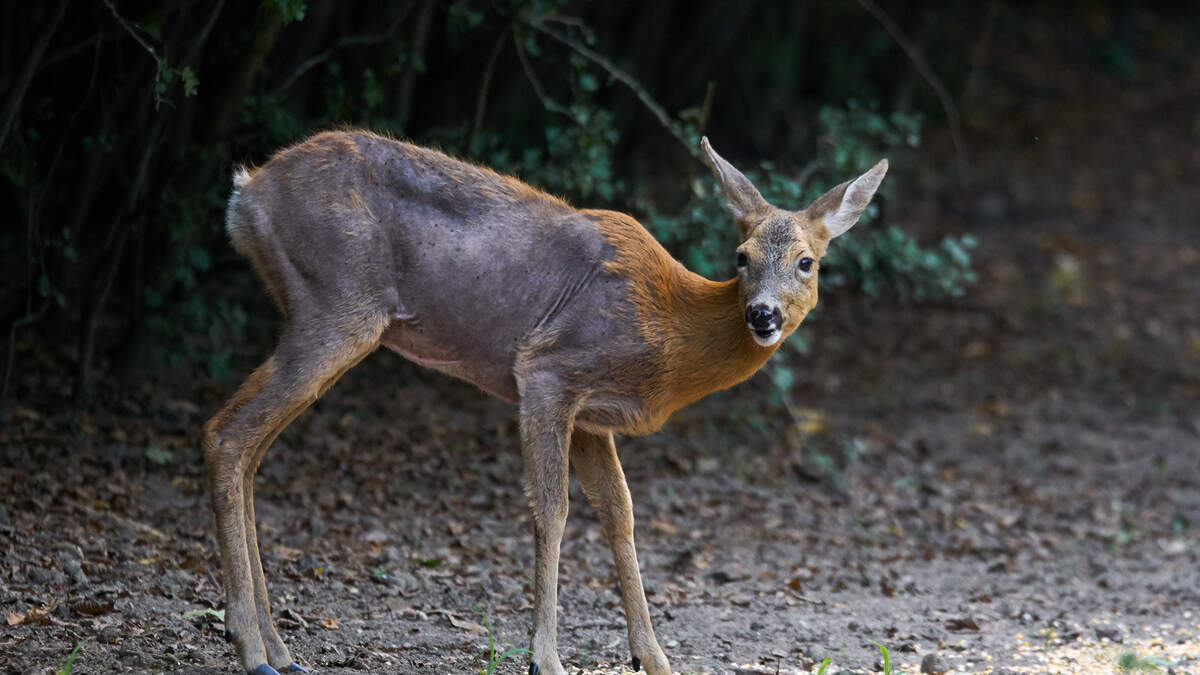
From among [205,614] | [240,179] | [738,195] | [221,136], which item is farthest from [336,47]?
[205,614]

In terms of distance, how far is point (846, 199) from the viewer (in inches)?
210

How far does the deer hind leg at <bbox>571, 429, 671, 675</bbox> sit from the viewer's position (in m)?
5.16

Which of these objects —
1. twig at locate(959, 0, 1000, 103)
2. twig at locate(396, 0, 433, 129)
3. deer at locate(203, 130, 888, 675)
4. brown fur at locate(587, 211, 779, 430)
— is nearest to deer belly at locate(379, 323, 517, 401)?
deer at locate(203, 130, 888, 675)

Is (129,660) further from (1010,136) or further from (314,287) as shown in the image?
(1010,136)

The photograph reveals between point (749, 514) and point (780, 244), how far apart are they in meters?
3.34

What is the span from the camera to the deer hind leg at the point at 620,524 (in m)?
5.16

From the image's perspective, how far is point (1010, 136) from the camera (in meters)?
17.0

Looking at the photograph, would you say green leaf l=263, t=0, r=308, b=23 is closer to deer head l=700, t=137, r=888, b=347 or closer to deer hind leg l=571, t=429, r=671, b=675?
Result: deer head l=700, t=137, r=888, b=347

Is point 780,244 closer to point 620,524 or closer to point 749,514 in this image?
point 620,524

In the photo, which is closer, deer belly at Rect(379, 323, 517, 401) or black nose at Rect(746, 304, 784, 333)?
black nose at Rect(746, 304, 784, 333)

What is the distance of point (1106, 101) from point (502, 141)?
1290cm

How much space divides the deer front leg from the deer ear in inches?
51.8

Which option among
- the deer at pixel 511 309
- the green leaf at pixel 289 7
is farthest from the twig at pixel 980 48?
the green leaf at pixel 289 7

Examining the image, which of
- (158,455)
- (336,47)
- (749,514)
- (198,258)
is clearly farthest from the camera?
(749,514)
